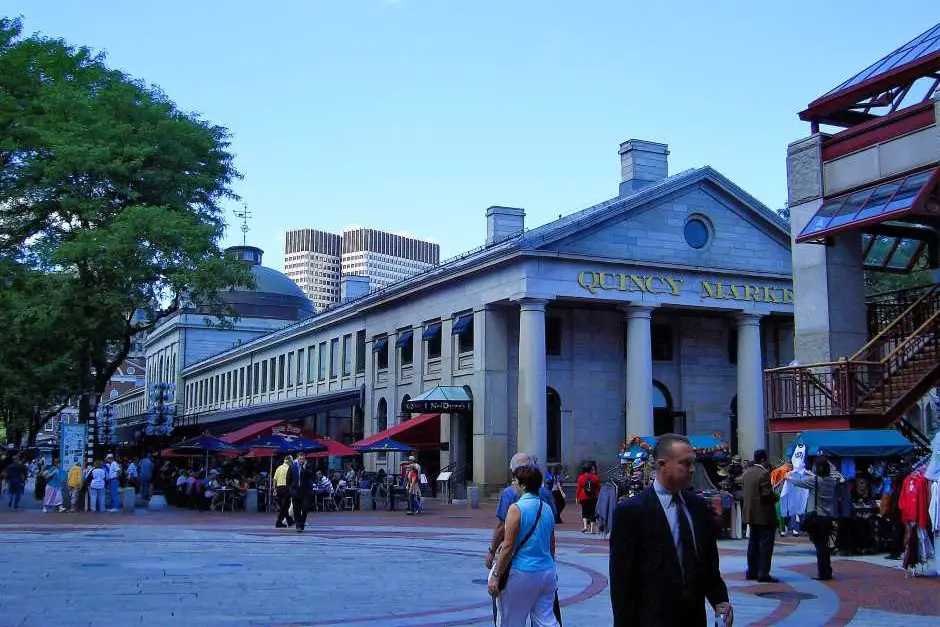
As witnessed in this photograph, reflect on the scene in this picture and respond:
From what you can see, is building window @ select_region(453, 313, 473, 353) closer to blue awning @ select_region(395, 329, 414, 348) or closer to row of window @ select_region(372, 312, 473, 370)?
row of window @ select_region(372, 312, 473, 370)

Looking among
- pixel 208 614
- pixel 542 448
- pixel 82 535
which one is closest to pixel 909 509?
pixel 208 614

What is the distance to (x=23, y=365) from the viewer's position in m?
40.6

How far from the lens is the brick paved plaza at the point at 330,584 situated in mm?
11203

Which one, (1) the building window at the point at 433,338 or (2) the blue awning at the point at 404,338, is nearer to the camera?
(1) the building window at the point at 433,338

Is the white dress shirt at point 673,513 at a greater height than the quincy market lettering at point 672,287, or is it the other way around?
the quincy market lettering at point 672,287

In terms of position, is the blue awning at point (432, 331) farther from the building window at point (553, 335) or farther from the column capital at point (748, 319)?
the column capital at point (748, 319)

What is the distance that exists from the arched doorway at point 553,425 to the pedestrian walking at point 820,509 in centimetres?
2618

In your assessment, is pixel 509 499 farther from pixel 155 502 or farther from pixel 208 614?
pixel 155 502

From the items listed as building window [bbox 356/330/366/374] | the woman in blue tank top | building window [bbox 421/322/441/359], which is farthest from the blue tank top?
building window [bbox 356/330/366/374]

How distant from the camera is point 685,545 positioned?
544 centimetres

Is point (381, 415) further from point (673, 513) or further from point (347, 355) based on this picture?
point (673, 513)

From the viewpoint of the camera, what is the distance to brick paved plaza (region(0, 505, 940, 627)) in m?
11.2

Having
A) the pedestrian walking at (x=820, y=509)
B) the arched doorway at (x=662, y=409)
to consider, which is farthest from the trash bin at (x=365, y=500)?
the pedestrian walking at (x=820, y=509)

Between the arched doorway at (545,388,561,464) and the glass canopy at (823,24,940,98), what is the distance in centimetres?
2148
